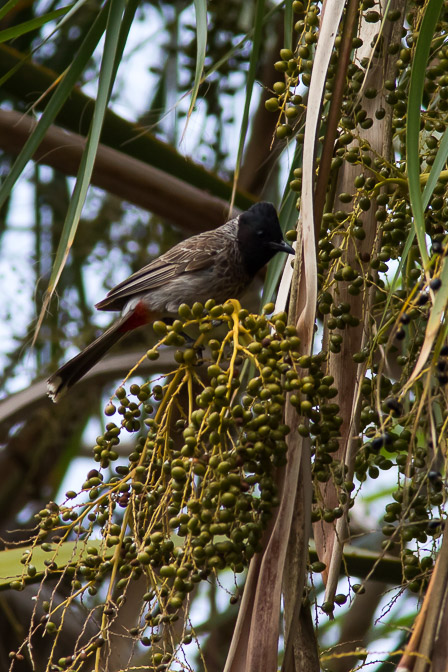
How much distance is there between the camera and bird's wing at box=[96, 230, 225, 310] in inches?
137

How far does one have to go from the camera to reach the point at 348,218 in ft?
5.05

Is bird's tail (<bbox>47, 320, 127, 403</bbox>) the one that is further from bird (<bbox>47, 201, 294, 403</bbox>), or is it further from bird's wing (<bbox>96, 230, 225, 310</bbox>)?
bird's wing (<bbox>96, 230, 225, 310</bbox>)

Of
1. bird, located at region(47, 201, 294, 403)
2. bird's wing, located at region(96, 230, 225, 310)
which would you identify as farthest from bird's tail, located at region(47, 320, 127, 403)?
bird's wing, located at region(96, 230, 225, 310)

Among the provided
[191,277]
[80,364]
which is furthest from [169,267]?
[80,364]

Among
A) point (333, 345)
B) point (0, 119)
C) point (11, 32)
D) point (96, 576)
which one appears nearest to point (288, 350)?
point (333, 345)

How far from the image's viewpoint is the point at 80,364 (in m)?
3.14

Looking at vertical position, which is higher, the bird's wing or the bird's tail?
the bird's wing

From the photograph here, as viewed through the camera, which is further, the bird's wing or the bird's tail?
the bird's wing

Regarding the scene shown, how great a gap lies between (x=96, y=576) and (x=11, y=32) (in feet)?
3.10

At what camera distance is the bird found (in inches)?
135

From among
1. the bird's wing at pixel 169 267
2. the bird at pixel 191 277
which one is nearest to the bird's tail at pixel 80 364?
the bird at pixel 191 277

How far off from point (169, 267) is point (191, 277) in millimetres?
96

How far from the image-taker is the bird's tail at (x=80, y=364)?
9.07ft

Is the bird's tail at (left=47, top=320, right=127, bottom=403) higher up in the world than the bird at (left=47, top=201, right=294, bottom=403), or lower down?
lower down
